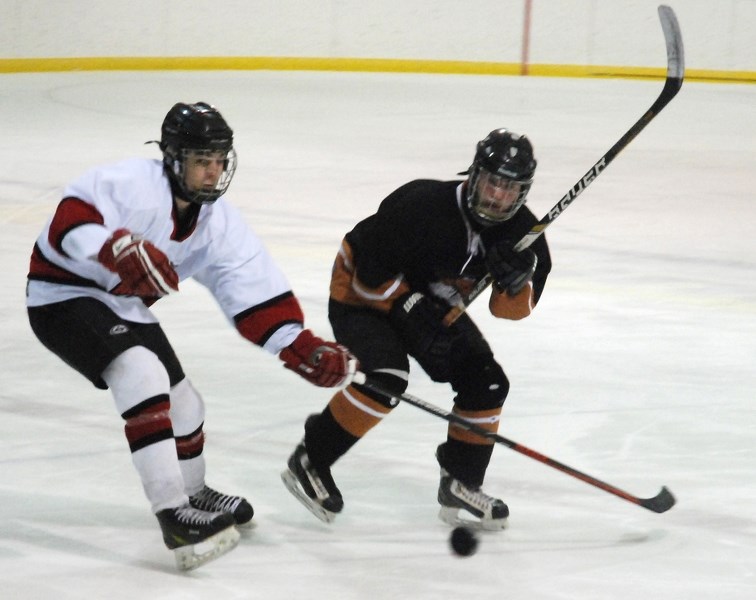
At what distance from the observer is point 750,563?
2719mm

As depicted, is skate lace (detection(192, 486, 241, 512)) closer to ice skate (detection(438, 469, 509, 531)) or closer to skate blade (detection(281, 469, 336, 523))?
skate blade (detection(281, 469, 336, 523))

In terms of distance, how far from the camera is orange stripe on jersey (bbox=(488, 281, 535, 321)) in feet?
9.51

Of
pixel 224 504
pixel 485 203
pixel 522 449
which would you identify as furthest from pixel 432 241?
pixel 224 504

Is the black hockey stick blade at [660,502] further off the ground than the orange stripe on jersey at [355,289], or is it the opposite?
the orange stripe on jersey at [355,289]

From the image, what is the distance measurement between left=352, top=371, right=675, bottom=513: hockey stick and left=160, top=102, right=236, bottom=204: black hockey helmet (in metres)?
0.48

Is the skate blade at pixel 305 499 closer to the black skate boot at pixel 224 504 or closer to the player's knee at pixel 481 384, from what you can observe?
the black skate boot at pixel 224 504

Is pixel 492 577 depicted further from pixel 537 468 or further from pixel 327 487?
pixel 537 468

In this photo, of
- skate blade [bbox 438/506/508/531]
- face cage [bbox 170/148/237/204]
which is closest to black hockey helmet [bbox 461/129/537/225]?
face cage [bbox 170/148/237/204]

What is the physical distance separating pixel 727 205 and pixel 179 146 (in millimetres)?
4546

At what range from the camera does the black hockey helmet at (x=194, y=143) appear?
2691mm

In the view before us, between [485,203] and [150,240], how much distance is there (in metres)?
0.69

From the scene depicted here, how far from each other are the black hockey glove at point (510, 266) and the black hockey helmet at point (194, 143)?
57 centimetres

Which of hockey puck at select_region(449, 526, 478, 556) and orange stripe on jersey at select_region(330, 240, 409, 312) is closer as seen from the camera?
hockey puck at select_region(449, 526, 478, 556)

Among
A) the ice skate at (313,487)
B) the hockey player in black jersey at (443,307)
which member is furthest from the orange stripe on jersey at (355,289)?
the ice skate at (313,487)
